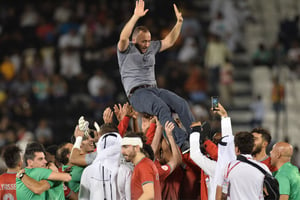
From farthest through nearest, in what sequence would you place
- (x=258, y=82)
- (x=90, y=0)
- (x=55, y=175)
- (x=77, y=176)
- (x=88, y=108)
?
(x=90, y=0), (x=258, y=82), (x=88, y=108), (x=77, y=176), (x=55, y=175)

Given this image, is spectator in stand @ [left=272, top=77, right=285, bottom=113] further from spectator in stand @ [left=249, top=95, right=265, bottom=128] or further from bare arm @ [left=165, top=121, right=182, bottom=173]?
bare arm @ [left=165, top=121, right=182, bottom=173]

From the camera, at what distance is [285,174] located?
979 centimetres

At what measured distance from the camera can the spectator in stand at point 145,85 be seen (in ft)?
33.2

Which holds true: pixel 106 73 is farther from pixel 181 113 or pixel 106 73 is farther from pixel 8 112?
pixel 181 113

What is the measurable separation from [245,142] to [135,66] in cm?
202

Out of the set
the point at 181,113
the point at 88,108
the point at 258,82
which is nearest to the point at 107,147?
the point at 181,113

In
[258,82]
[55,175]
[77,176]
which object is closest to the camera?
[55,175]

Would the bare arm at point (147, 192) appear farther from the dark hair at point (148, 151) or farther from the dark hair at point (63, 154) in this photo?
the dark hair at point (63, 154)

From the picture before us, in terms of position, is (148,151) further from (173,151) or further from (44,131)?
(44,131)

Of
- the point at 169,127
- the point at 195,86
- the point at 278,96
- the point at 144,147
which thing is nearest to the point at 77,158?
the point at 144,147

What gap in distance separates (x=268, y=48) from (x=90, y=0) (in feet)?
19.8

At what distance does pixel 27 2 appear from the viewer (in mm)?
25344

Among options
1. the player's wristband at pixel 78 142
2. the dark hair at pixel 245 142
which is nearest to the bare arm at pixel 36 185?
the player's wristband at pixel 78 142

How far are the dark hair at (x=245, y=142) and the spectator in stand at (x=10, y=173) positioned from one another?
2.64 m
